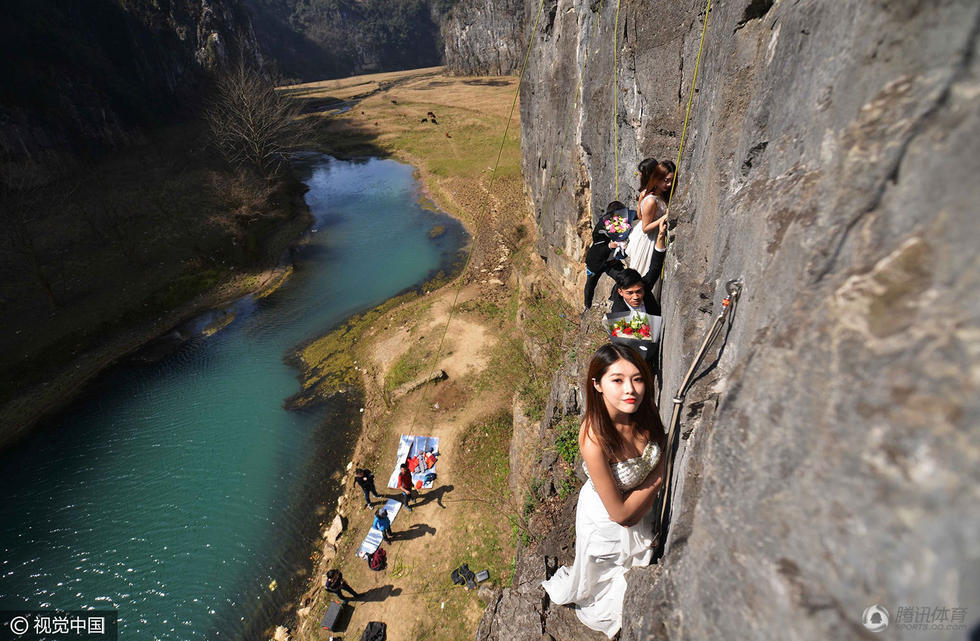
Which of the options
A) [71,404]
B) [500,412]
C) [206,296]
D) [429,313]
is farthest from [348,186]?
[500,412]

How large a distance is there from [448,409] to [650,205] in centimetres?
1050

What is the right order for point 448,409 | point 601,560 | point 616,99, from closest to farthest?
point 601,560 < point 616,99 < point 448,409

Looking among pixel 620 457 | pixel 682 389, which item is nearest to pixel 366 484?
pixel 620 457

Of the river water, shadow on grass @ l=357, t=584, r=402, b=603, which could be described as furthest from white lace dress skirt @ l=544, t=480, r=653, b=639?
the river water

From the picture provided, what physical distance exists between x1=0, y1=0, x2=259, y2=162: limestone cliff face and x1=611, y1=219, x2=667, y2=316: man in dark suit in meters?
40.7

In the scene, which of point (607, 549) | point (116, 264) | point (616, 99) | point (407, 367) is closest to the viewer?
point (607, 549)

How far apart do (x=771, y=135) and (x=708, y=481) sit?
2.32 m

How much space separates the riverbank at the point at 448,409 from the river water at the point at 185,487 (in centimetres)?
114

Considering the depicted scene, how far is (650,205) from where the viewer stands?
596 centimetres

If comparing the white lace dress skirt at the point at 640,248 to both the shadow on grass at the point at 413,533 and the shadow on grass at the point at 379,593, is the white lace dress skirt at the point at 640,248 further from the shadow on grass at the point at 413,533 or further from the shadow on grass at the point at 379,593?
the shadow on grass at the point at 379,593

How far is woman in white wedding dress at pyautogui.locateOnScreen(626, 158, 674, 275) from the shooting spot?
5965 mm

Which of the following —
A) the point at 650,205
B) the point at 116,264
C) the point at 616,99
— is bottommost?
the point at 116,264

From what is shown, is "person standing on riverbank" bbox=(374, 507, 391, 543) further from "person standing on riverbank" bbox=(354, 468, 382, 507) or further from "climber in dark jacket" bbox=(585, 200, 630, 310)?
"climber in dark jacket" bbox=(585, 200, 630, 310)

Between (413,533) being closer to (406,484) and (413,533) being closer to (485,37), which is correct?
(406,484)
